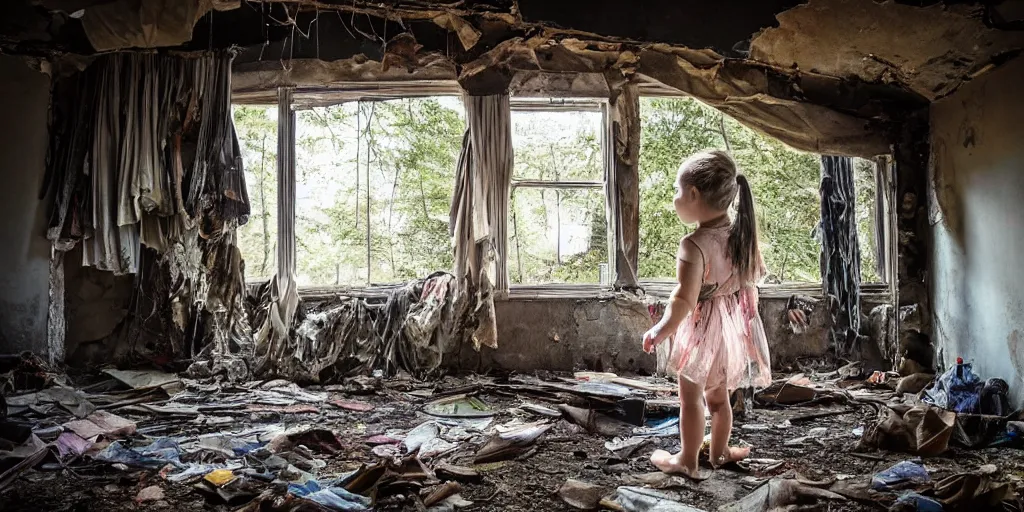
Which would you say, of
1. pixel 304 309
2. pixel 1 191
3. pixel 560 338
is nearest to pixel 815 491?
pixel 560 338

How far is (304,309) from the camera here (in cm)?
622

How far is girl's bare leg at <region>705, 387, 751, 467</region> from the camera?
326 cm

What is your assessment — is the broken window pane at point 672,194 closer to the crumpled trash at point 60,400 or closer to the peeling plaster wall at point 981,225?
the peeling plaster wall at point 981,225

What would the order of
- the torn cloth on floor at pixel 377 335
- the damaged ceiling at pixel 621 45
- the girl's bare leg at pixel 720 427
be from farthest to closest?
the torn cloth on floor at pixel 377 335 < the damaged ceiling at pixel 621 45 < the girl's bare leg at pixel 720 427

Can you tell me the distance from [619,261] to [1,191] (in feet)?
16.4

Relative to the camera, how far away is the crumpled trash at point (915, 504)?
2.66m

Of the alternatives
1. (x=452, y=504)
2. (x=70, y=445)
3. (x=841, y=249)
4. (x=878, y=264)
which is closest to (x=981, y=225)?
(x=841, y=249)

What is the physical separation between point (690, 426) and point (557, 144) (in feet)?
12.2

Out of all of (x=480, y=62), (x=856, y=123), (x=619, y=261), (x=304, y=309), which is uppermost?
(x=480, y=62)

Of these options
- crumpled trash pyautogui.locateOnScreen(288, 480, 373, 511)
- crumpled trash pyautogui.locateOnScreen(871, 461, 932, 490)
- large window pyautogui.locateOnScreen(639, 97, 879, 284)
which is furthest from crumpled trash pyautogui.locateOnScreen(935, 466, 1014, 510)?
large window pyautogui.locateOnScreen(639, 97, 879, 284)

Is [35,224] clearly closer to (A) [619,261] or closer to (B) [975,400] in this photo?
(A) [619,261]

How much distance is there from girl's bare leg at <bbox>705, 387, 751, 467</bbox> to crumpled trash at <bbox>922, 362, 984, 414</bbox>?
1.85 m

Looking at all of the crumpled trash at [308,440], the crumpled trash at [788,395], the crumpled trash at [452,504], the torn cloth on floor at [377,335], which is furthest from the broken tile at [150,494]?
the crumpled trash at [788,395]

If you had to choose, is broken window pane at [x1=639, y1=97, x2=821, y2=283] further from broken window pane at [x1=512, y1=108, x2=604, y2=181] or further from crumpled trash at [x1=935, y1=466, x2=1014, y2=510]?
crumpled trash at [x1=935, y1=466, x2=1014, y2=510]
